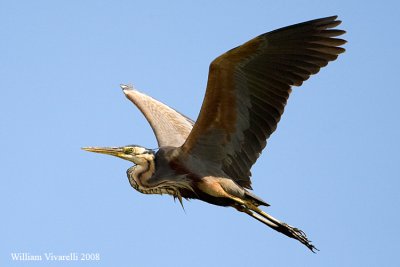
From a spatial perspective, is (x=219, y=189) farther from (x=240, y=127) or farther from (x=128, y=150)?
(x=128, y=150)

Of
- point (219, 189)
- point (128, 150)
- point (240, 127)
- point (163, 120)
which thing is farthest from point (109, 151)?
point (163, 120)

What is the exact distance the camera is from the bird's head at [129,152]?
11203 mm

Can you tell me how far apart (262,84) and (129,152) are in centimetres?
184

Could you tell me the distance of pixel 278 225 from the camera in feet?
36.9

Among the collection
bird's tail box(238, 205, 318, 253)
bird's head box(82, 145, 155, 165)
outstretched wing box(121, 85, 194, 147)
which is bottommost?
bird's tail box(238, 205, 318, 253)

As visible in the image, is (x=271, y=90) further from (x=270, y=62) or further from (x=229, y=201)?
(x=229, y=201)

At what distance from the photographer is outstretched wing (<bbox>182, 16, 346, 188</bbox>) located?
Answer: 10781 millimetres

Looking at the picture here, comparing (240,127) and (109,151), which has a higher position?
(109,151)

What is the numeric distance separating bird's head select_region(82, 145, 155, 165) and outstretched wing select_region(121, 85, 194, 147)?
43.8 inches

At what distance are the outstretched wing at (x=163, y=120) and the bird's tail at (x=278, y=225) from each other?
5.50 ft

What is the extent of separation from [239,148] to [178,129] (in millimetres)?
2005

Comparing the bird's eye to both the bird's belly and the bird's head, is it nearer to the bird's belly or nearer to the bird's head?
the bird's head

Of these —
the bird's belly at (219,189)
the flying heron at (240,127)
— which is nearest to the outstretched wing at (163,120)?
the flying heron at (240,127)

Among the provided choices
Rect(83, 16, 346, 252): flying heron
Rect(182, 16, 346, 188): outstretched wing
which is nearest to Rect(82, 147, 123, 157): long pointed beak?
Rect(83, 16, 346, 252): flying heron
